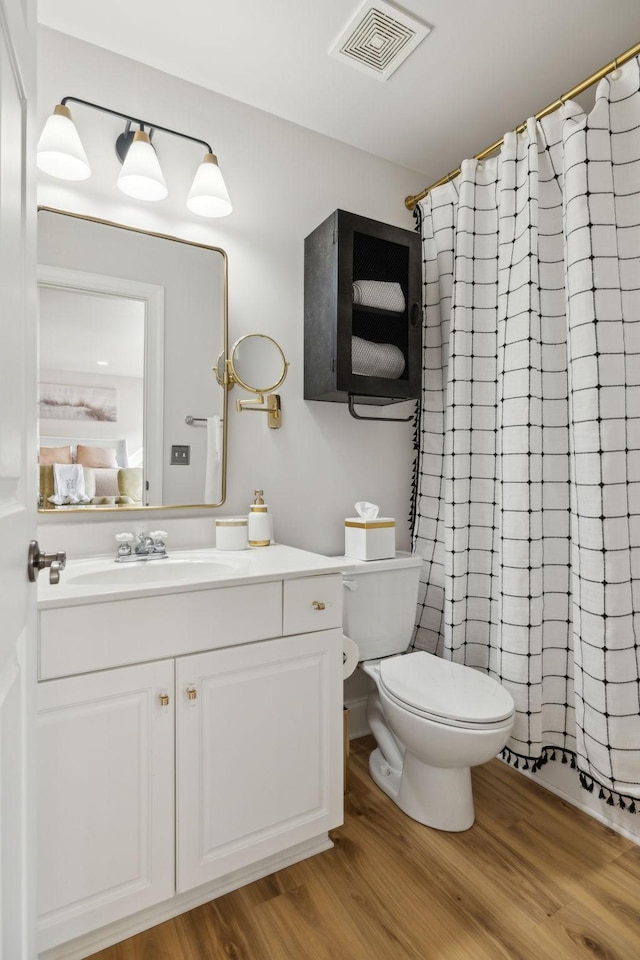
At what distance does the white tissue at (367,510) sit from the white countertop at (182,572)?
24cm

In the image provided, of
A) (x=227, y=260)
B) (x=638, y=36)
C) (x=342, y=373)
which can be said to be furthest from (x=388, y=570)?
(x=638, y=36)

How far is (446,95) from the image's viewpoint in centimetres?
178

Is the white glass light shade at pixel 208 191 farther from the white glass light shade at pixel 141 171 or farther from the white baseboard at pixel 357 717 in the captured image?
the white baseboard at pixel 357 717

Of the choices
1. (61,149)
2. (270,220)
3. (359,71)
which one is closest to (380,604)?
(270,220)

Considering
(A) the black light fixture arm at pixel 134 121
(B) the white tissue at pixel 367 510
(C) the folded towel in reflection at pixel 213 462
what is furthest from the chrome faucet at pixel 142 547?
(A) the black light fixture arm at pixel 134 121

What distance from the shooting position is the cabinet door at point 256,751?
1165 millimetres

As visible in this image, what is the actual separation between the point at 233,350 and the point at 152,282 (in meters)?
0.33

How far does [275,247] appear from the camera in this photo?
1.84 meters

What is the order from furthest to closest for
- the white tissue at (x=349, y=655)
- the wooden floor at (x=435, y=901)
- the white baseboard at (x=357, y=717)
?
the white baseboard at (x=357, y=717) → the white tissue at (x=349, y=655) → the wooden floor at (x=435, y=901)

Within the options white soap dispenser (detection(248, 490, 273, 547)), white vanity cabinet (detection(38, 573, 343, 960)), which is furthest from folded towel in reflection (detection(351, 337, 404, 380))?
white vanity cabinet (detection(38, 573, 343, 960))

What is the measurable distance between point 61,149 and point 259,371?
2.75ft

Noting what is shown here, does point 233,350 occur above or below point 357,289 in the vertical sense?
below

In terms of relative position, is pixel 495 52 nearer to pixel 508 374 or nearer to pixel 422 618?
pixel 508 374

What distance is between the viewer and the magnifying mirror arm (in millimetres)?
1760
